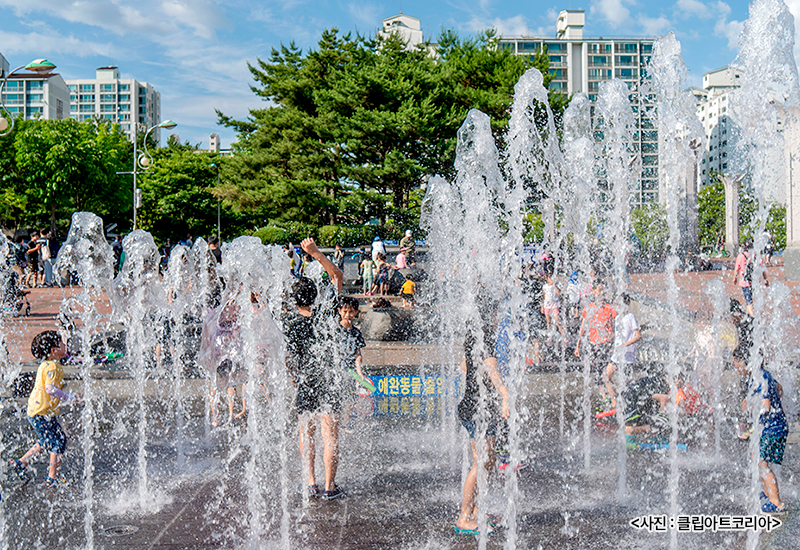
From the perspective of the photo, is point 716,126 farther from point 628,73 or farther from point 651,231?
point 651,231

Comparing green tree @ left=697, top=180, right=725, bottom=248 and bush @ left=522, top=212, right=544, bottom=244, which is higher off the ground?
green tree @ left=697, top=180, right=725, bottom=248

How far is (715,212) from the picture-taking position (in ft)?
175

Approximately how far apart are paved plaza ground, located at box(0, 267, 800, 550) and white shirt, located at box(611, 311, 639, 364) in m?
0.83

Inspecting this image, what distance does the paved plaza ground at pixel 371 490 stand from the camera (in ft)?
13.3

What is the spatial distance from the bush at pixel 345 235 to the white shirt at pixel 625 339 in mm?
19610

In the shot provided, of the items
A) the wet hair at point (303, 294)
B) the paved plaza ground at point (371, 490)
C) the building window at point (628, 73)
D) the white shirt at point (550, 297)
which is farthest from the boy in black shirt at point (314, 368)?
the building window at point (628, 73)

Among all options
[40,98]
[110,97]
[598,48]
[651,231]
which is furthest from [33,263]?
[110,97]

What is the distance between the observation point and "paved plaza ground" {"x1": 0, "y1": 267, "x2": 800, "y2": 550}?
4.05 meters

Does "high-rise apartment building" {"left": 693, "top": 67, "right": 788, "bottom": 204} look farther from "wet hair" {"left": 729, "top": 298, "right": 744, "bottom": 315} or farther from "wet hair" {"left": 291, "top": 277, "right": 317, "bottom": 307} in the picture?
"wet hair" {"left": 291, "top": 277, "right": 317, "bottom": 307}

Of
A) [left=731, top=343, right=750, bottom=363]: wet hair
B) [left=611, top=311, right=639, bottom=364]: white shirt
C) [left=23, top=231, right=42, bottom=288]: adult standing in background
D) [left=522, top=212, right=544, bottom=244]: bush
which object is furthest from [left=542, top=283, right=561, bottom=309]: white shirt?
[left=522, top=212, right=544, bottom=244]: bush

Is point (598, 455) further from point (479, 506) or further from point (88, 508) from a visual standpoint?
point (88, 508)

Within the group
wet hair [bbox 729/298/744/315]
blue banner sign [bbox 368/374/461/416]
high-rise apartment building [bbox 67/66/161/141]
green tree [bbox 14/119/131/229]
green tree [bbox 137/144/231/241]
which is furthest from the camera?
high-rise apartment building [bbox 67/66/161/141]

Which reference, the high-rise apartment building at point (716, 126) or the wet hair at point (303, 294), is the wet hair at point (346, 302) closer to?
the wet hair at point (303, 294)

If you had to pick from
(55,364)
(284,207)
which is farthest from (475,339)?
(284,207)
